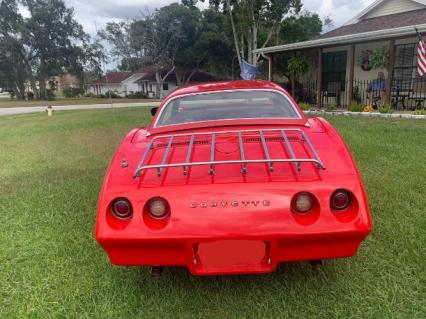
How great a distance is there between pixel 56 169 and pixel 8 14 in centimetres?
3770

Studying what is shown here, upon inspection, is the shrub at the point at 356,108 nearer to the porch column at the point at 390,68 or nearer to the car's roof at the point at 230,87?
the porch column at the point at 390,68

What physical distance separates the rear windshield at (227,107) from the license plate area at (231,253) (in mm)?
1336

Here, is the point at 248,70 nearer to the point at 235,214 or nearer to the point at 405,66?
the point at 405,66

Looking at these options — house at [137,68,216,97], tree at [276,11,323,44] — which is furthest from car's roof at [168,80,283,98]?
house at [137,68,216,97]

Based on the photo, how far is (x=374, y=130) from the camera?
7793 mm

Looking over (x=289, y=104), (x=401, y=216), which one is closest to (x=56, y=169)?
(x=289, y=104)

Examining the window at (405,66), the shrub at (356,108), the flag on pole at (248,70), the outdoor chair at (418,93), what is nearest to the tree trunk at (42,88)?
the flag on pole at (248,70)

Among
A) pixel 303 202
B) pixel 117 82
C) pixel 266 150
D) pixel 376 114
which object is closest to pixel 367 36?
pixel 376 114

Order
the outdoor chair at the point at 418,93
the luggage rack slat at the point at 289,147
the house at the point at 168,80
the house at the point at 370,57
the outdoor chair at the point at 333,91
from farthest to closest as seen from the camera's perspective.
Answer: the house at the point at 168,80
the outdoor chair at the point at 333,91
the outdoor chair at the point at 418,93
the house at the point at 370,57
the luggage rack slat at the point at 289,147

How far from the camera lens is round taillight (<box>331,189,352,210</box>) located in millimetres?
2008

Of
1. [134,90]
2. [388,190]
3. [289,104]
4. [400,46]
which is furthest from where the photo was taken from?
[134,90]

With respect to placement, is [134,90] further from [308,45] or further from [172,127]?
[172,127]

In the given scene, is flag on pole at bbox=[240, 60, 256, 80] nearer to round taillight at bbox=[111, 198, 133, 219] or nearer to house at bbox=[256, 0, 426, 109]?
house at bbox=[256, 0, 426, 109]

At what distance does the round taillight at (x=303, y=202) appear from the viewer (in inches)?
77.9
